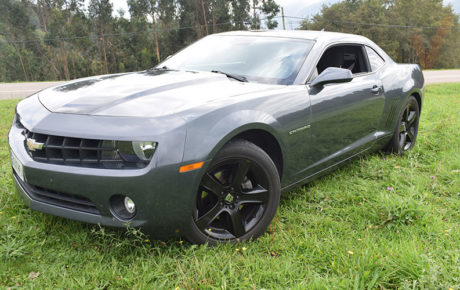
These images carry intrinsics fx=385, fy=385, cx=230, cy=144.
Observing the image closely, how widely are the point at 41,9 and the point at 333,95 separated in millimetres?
54774

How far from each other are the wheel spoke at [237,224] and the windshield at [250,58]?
111cm

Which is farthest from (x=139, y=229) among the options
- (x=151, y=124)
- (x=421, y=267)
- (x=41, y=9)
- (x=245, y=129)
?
(x=41, y=9)

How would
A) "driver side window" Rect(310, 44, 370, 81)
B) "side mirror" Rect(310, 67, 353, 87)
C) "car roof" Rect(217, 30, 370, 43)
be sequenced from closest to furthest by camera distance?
"side mirror" Rect(310, 67, 353, 87) → "car roof" Rect(217, 30, 370, 43) → "driver side window" Rect(310, 44, 370, 81)

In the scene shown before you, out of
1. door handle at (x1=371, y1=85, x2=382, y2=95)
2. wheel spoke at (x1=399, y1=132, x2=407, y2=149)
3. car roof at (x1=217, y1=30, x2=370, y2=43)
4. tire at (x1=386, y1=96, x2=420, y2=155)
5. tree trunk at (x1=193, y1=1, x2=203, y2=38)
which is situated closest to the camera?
car roof at (x1=217, y1=30, x2=370, y2=43)

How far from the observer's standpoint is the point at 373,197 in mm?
3234

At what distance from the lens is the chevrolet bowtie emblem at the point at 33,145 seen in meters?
2.13

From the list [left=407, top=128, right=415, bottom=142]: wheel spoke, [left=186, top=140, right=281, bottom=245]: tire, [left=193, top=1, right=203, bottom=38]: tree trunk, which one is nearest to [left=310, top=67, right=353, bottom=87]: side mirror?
[left=186, top=140, right=281, bottom=245]: tire

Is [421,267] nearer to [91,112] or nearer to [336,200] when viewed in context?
[336,200]

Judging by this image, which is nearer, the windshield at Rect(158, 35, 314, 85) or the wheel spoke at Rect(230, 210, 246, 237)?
the wheel spoke at Rect(230, 210, 246, 237)

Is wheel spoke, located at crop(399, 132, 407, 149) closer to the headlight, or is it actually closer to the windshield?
the windshield

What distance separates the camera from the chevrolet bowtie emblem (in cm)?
213

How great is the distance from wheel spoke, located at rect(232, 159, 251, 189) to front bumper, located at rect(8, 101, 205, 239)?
1.08 ft

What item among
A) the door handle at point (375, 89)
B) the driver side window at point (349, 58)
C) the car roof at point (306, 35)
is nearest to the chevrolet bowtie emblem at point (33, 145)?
the car roof at point (306, 35)

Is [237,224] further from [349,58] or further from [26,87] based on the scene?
[26,87]
